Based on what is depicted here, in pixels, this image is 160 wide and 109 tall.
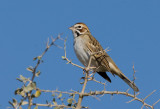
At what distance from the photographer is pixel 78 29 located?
7.88 m

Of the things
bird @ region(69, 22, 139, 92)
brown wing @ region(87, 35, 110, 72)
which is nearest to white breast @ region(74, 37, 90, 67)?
bird @ region(69, 22, 139, 92)

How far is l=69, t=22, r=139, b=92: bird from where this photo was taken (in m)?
6.86

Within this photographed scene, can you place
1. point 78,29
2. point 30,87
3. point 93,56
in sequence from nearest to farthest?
point 30,87
point 93,56
point 78,29

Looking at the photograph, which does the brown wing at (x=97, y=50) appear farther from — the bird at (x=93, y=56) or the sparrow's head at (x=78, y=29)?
the sparrow's head at (x=78, y=29)

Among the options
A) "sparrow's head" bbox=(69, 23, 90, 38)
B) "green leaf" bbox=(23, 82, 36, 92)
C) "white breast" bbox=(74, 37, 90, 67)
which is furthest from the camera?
"sparrow's head" bbox=(69, 23, 90, 38)

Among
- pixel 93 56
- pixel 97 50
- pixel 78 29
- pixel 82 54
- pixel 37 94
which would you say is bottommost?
pixel 37 94

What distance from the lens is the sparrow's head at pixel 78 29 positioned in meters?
7.76

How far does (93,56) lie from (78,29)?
1475 mm

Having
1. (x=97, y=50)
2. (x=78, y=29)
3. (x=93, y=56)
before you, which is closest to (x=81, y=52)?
(x=93, y=56)

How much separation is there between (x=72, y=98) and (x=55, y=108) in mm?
409

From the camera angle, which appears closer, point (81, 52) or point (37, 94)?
point (37, 94)

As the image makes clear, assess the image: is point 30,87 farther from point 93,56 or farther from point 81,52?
point 81,52

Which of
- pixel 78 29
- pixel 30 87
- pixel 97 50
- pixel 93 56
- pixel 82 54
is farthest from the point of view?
pixel 78 29

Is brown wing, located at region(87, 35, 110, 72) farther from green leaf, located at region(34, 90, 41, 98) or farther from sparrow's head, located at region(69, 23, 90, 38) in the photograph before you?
green leaf, located at region(34, 90, 41, 98)
